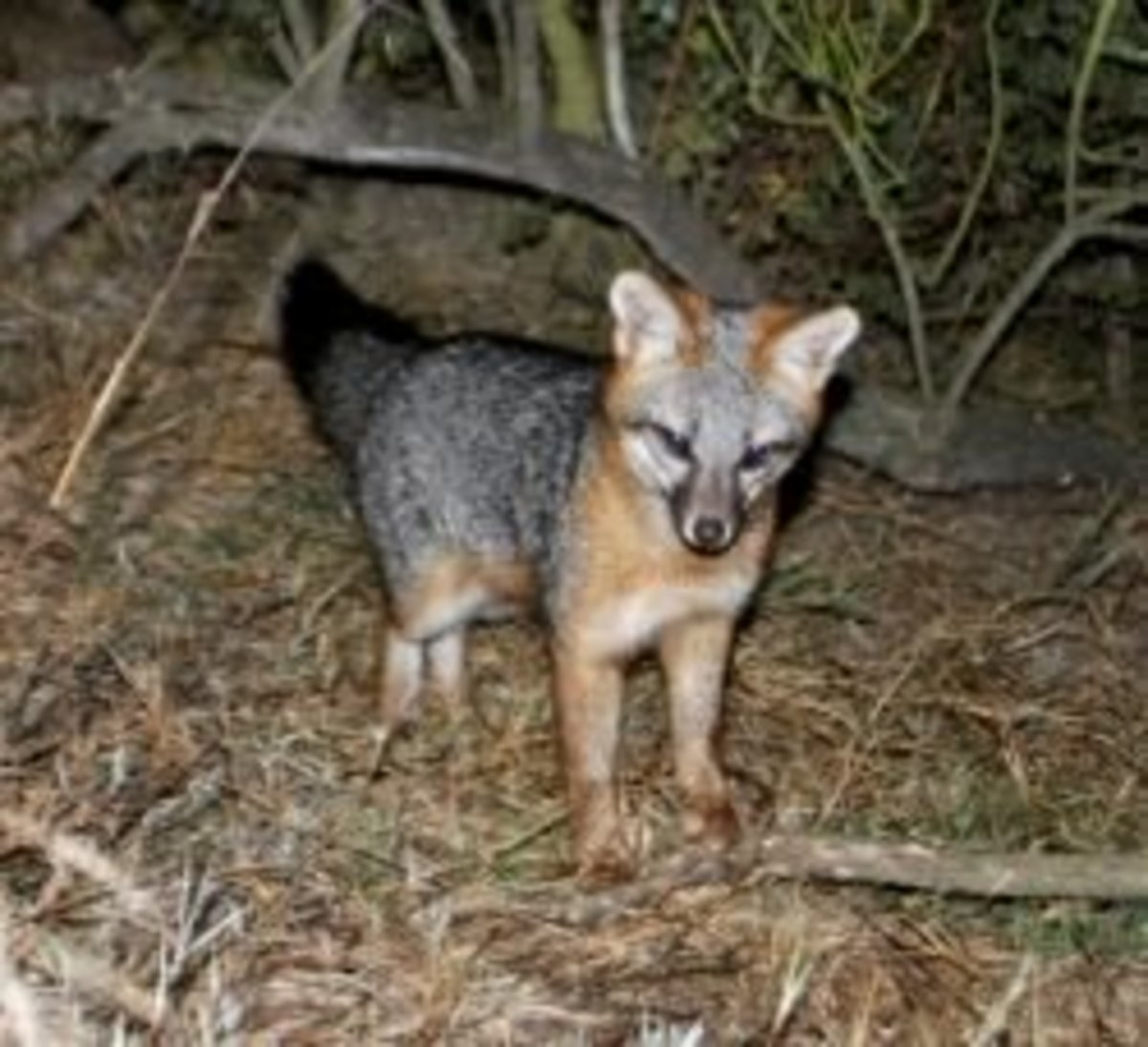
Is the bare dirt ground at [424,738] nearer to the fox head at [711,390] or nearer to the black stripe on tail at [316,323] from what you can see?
the black stripe on tail at [316,323]

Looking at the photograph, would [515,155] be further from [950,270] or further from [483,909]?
[483,909]

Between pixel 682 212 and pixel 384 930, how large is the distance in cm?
278

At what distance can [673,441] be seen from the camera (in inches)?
185

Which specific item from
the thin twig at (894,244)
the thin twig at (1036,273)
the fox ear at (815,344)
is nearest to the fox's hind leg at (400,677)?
the fox ear at (815,344)

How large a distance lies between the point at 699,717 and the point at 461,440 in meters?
0.74

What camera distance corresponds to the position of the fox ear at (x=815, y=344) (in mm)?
4695

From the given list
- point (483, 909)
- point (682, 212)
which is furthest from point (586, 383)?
point (682, 212)

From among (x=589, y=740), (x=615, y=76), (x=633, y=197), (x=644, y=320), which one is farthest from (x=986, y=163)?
(x=589, y=740)

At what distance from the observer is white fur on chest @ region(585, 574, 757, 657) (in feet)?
16.0

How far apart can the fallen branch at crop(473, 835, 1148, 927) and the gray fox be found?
20cm

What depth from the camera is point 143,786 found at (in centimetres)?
A: 468

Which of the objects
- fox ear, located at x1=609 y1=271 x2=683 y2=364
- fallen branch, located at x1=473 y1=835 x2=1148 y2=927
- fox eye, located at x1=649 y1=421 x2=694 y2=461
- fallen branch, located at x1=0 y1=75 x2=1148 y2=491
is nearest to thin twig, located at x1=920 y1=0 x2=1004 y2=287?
fallen branch, located at x1=0 y1=75 x2=1148 y2=491

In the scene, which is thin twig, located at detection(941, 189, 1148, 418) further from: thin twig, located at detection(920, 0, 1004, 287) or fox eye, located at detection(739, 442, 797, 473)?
fox eye, located at detection(739, 442, 797, 473)

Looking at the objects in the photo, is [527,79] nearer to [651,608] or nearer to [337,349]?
[337,349]
